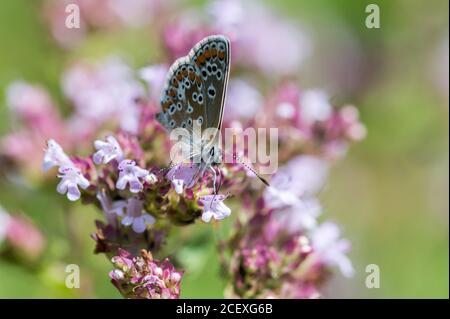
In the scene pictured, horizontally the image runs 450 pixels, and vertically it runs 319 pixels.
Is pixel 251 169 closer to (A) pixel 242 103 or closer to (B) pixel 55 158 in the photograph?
(B) pixel 55 158

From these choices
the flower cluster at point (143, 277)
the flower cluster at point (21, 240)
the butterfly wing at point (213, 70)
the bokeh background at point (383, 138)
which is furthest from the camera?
the bokeh background at point (383, 138)

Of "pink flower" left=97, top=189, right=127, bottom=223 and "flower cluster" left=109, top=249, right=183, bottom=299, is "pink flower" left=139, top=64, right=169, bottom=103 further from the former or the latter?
"flower cluster" left=109, top=249, right=183, bottom=299

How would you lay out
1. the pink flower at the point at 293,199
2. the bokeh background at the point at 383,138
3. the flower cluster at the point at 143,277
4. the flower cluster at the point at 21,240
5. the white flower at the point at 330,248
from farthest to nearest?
the bokeh background at the point at 383,138 < the flower cluster at the point at 21,240 < the white flower at the point at 330,248 < the pink flower at the point at 293,199 < the flower cluster at the point at 143,277

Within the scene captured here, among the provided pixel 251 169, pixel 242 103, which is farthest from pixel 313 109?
pixel 251 169

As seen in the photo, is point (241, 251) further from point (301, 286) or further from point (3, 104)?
point (3, 104)

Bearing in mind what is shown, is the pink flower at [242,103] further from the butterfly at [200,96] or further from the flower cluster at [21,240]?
the flower cluster at [21,240]

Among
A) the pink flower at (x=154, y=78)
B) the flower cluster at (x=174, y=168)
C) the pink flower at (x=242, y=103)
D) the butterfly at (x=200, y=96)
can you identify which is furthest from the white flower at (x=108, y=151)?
the pink flower at (x=242, y=103)

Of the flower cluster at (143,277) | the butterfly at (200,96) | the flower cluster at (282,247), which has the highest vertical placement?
the butterfly at (200,96)

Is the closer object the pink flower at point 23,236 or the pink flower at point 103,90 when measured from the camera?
the pink flower at point 103,90
